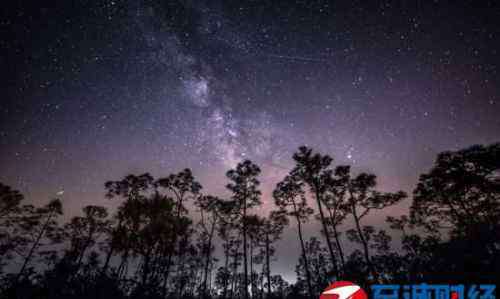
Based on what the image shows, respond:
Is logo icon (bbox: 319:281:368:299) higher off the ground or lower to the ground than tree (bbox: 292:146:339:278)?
lower

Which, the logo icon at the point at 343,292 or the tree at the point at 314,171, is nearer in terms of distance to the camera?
the logo icon at the point at 343,292

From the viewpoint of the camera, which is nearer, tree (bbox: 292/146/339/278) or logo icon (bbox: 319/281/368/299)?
logo icon (bbox: 319/281/368/299)

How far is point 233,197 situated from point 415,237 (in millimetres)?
22736

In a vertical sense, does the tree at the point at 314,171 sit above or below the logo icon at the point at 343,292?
above

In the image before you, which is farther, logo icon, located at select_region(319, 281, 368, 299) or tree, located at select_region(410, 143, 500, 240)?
tree, located at select_region(410, 143, 500, 240)

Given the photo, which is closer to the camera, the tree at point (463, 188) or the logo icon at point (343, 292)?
the logo icon at point (343, 292)

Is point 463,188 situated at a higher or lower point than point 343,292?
higher

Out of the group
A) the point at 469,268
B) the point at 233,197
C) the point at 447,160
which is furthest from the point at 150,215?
the point at 447,160

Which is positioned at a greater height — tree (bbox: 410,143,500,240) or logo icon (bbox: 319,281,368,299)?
tree (bbox: 410,143,500,240)

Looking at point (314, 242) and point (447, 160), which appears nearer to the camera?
point (447, 160)

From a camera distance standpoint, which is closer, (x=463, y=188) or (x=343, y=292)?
(x=343, y=292)

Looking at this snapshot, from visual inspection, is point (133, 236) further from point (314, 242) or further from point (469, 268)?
point (314, 242)

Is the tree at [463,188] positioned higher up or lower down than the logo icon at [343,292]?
higher up

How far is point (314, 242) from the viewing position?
43469 mm
